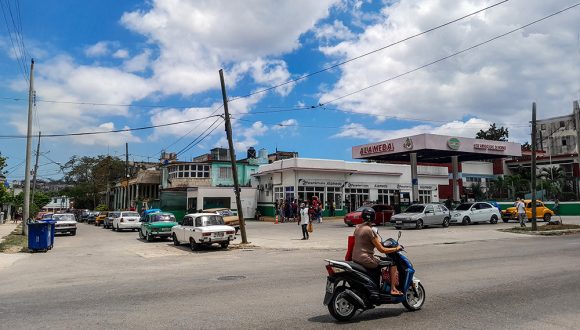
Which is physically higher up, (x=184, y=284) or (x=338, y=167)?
(x=338, y=167)

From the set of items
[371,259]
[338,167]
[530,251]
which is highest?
[338,167]

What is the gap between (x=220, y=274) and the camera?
11773mm

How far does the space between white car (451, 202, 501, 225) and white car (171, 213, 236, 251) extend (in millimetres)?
17738

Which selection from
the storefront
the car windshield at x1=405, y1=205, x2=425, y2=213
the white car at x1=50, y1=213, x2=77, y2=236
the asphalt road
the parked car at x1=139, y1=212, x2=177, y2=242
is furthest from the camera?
the storefront

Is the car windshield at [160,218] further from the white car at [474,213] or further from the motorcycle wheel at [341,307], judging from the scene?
the motorcycle wheel at [341,307]

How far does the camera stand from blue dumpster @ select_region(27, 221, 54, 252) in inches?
749

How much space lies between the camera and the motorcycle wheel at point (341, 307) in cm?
645

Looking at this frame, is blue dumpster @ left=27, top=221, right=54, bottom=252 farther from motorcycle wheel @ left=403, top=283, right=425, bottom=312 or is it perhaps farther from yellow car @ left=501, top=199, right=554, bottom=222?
yellow car @ left=501, top=199, right=554, bottom=222

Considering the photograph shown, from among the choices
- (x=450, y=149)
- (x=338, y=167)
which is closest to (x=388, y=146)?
(x=450, y=149)

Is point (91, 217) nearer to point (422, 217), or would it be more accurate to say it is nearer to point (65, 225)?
point (65, 225)

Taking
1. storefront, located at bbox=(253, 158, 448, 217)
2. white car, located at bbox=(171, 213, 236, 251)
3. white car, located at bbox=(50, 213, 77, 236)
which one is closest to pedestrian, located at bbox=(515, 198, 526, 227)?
storefront, located at bbox=(253, 158, 448, 217)

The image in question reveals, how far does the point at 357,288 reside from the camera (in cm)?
661

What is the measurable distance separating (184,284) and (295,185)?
96.9 feet

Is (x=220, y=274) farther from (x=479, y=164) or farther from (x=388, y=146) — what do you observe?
(x=479, y=164)
